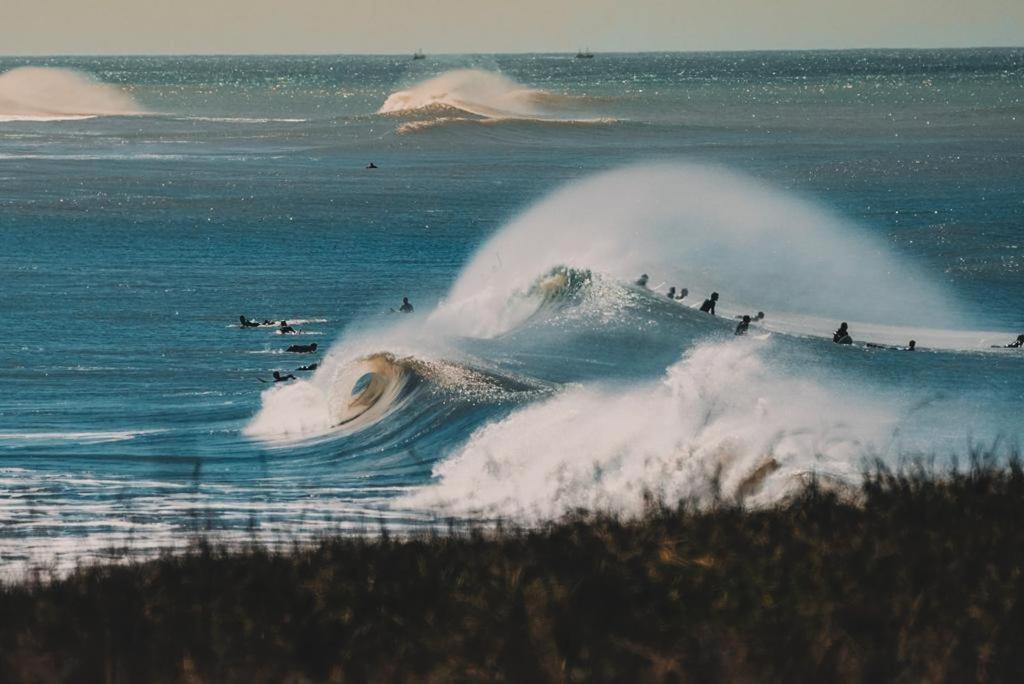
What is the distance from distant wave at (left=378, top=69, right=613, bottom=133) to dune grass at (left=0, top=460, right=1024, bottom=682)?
117 meters

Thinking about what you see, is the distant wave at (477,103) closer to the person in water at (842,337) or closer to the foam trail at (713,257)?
the foam trail at (713,257)

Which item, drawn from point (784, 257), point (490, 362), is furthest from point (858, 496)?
point (784, 257)

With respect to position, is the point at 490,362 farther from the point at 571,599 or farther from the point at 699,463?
the point at 571,599

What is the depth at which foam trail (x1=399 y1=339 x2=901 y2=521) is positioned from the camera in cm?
1645

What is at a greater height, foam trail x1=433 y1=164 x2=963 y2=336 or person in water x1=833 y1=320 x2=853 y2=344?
foam trail x1=433 y1=164 x2=963 y2=336

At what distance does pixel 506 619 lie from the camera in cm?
782

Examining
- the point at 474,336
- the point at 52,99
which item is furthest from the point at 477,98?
the point at 474,336

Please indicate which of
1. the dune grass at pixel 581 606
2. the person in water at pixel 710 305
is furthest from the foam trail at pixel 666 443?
the person in water at pixel 710 305

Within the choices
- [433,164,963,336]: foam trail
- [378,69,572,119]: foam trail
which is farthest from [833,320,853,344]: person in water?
[378,69,572,119]: foam trail

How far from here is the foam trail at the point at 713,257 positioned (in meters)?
41.1

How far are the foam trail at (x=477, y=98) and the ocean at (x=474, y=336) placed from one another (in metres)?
43.5

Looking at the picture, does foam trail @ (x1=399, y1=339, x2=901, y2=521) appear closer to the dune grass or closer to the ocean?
the ocean

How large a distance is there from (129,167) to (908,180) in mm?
43225

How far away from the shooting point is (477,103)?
6068 inches
